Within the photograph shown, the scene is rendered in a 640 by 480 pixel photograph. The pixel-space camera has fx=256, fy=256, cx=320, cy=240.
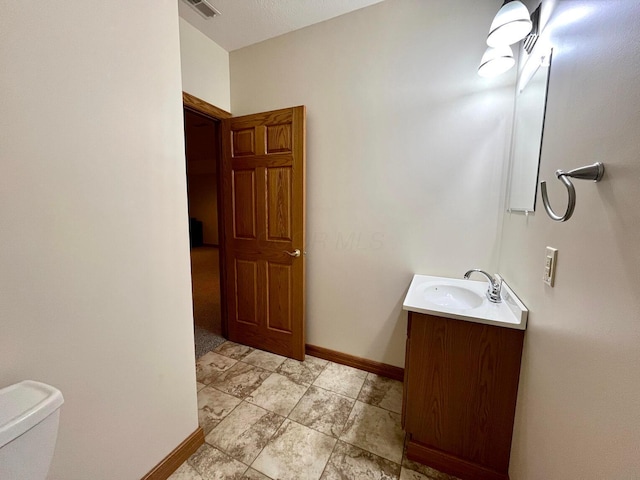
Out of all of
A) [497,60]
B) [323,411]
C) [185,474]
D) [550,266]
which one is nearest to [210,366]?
[185,474]

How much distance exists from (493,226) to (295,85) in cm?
181

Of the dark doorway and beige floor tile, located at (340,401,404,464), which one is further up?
the dark doorway

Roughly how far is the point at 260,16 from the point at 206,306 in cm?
314

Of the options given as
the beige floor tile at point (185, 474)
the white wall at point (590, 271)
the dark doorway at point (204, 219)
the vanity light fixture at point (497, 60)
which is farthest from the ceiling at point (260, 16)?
the beige floor tile at point (185, 474)

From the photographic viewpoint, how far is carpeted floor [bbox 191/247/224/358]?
2.54 metres

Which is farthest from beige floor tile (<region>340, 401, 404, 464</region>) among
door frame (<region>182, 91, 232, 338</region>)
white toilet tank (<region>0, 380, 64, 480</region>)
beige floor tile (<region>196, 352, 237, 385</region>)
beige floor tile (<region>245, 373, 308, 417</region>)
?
door frame (<region>182, 91, 232, 338</region>)

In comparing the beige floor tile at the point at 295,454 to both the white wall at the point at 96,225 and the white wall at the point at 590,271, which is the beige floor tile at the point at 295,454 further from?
the white wall at the point at 590,271

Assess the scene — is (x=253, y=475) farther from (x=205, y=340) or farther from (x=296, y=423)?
(x=205, y=340)

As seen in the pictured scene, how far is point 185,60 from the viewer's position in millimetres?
1951

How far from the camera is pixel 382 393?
6.03 ft

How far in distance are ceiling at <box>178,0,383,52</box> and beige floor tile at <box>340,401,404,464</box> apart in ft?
9.05

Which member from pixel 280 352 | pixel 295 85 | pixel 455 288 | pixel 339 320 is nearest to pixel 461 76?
pixel 295 85

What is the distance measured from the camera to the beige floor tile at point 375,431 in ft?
4.61

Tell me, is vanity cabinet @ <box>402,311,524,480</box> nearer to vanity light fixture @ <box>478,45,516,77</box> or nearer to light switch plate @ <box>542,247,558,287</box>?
light switch plate @ <box>542,247,558,287</box>
